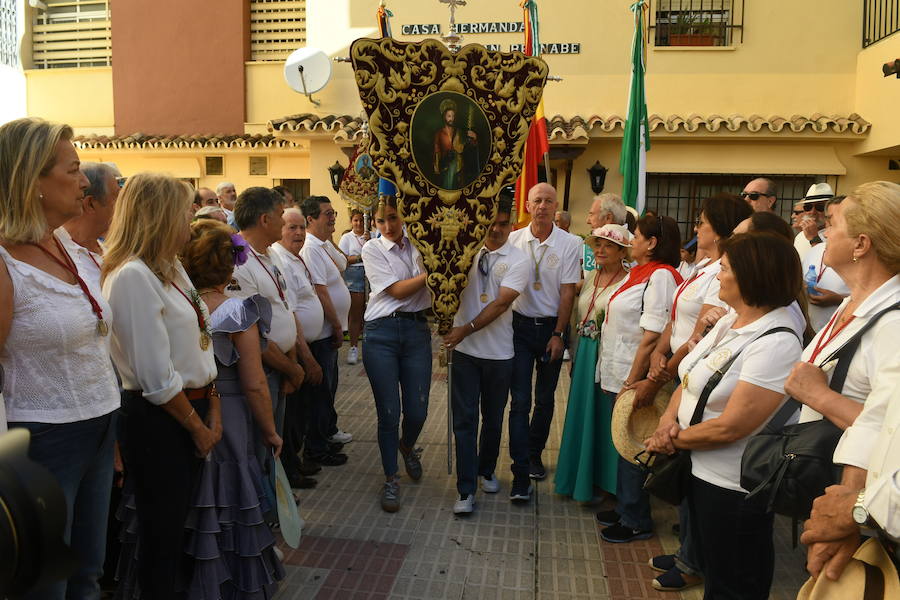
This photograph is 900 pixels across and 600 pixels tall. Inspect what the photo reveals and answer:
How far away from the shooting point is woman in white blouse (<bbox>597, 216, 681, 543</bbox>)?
3830 millimetres

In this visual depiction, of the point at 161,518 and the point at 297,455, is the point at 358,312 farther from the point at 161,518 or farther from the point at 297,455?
the point at 161,518

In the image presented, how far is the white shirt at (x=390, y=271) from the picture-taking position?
423 cm

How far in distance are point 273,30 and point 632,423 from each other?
1275 cm

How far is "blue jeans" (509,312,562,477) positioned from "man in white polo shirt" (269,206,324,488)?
138 cm

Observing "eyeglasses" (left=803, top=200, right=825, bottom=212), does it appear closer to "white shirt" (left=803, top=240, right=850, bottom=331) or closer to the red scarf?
Result: "white shirt" (left=803, top=240, right=850, bottom=331)

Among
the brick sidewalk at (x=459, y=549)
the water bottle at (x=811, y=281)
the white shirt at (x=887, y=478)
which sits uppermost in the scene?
the water bottle at (x=811, y=281)

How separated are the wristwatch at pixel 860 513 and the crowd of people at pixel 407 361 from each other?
29 millimetres

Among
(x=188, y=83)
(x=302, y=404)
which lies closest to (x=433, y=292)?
(x=302, y=404)

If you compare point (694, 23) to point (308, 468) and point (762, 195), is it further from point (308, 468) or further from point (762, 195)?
point (308, 468)

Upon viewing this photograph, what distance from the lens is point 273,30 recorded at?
13.6 m

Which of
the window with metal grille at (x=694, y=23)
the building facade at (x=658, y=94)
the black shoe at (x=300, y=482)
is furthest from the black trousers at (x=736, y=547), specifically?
the window with metal grille at (x=694, y=23)

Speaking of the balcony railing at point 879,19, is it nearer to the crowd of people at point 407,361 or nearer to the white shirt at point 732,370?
the crowd of people at point 407,361

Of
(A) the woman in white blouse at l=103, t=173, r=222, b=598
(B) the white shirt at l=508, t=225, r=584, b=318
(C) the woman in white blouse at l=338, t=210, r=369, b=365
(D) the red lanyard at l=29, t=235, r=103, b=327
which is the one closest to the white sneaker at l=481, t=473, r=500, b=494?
(B) the white shirt at l=508, t=225, r=584, b=318

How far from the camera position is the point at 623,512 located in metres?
3.93
